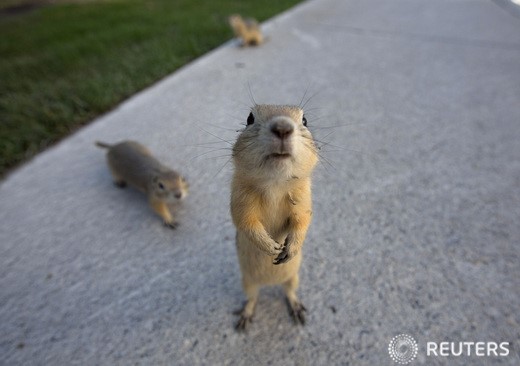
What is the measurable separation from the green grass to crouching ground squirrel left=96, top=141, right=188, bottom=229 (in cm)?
102

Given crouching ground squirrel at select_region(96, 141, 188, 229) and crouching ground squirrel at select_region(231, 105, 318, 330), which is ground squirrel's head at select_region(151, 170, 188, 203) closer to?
crouching ground squirrel at select_region(96, 141, 188, 229)

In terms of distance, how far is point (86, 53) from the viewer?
5633mm

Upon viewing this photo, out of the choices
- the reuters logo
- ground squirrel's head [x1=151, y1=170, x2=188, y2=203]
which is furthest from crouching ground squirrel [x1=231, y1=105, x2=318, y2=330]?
ground squirrel's head [x1=151, y1=170, x2=188, y2=203]

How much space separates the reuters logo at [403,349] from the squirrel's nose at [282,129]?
A: 125cm

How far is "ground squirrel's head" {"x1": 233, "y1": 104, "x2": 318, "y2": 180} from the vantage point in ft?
4.00

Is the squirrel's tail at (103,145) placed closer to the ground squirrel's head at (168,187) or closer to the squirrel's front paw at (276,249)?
the ground squirrel's head at (168,187)

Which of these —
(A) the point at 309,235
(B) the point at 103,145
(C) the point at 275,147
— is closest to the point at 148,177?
(B) the point at 103,145

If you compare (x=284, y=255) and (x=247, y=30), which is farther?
(x=247, y=30)

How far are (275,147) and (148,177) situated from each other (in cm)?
166

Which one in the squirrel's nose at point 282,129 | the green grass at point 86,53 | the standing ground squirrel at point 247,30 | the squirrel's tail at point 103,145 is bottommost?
the green grass at point 86,53

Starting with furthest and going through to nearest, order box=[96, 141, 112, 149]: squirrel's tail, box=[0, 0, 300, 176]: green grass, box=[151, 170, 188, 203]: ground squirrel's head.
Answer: box=[0, 0, 300, 176]: green grass < box=[96, 141, 112, 149]: squirrel's tail < box=[151, 170, 188, 203]: ground squirrel's head

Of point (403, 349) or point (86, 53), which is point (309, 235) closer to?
point (403, 349)

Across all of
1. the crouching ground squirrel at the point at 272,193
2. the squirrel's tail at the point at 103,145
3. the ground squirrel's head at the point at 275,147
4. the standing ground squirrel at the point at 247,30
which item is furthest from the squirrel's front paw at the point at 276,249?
the standing ground squirrel at the point at 247,30

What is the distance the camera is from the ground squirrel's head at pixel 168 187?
2.49m
